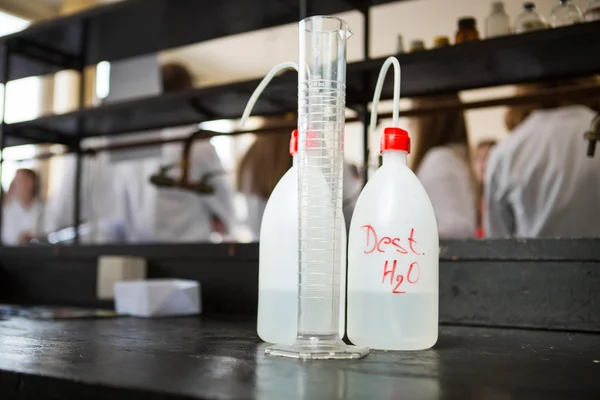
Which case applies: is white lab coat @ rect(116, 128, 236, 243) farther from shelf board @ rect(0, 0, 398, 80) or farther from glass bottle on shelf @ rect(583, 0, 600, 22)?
glass bottle on shelf @ rect(583, 0, 600, 22)

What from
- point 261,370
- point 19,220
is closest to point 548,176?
point 261,370

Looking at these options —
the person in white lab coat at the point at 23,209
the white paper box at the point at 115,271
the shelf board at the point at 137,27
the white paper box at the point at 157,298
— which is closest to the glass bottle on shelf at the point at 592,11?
the shelf board at the point at 137,27

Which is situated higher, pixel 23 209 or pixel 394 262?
pixel 23 209

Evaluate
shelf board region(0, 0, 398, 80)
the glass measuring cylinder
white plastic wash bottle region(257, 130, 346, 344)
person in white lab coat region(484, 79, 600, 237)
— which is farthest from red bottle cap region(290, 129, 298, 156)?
person in white lab coat region(484, 79, 600, 237)

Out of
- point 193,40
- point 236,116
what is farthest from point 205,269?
point 193,40

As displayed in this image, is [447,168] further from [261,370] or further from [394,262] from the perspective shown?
[261,370]

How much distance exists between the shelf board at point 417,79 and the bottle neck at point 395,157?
19.6 inches

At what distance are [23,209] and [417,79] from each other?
3067 millimetres

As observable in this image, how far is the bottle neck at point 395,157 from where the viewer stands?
2.54 ft

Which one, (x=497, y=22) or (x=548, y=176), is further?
(x=548, y=176)

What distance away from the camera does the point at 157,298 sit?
1.24m

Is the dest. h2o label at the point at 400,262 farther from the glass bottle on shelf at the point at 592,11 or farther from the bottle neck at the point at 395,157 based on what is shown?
the glass bottle on shelf at the point at 592,11

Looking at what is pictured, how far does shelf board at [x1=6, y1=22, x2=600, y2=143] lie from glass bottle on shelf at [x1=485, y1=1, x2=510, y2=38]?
A: 18 cm

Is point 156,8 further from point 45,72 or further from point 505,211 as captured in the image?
point 505,211
